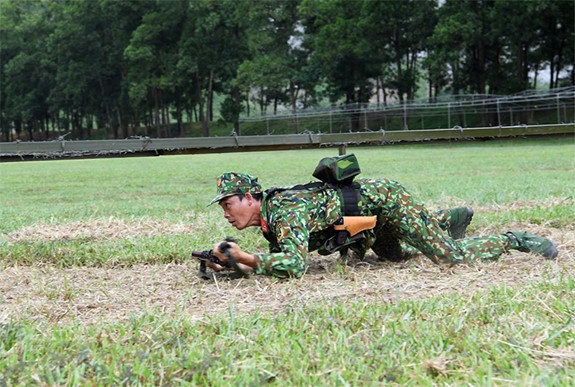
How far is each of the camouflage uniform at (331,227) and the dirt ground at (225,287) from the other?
0.43 feet

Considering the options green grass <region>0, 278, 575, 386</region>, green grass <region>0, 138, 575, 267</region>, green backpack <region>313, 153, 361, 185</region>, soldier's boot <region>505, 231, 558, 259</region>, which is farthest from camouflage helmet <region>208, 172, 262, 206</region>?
soldier's boot <region>505, 231, 558, 259</region>

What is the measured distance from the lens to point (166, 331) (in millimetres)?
3309

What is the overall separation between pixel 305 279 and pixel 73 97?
6390 centimetres

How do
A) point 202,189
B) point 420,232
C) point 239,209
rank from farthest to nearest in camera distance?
point 202,189, point 420,232, point 239,209

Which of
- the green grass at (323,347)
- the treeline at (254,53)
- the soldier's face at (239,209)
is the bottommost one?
the green grass at (323,347)

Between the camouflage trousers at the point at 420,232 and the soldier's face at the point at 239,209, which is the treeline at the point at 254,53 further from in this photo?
the soldier's face at the point at 239,209

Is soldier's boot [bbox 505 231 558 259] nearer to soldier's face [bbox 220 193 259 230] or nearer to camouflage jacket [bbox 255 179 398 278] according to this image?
camouflage jacket [bbox 255 179 398 278]

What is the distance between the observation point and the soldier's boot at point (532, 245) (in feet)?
16.3

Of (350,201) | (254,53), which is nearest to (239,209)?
(350,201)

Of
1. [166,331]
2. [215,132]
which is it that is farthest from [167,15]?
[166,331]

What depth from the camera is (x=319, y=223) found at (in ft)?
14.8

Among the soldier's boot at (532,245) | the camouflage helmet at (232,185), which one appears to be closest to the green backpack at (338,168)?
the camouflage helmet at (232,185)

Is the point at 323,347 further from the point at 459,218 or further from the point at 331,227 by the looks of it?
the point at 459,218

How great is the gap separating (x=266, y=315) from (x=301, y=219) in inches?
38.4
